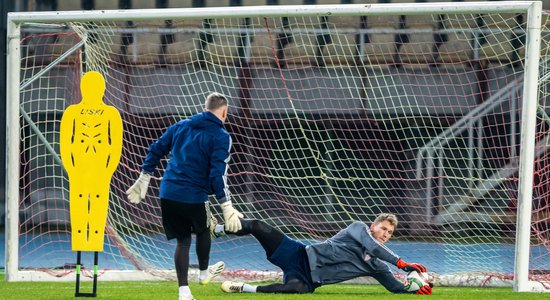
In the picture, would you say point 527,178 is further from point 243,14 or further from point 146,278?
point 146,278

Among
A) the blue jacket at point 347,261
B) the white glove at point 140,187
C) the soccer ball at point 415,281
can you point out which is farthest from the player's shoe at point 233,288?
the soccer ball at point 415,281

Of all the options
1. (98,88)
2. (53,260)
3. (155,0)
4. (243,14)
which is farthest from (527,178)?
(155,0)

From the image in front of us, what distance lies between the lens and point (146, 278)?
8617mm

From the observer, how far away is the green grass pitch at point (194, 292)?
7.11 meters

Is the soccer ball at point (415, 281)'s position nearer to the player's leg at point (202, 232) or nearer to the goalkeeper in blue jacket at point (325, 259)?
the goalkeeper in blue jacket at point (325, 259)

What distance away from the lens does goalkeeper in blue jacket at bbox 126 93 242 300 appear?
640cm

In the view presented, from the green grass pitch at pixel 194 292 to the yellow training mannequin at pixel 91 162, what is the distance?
0.57 m

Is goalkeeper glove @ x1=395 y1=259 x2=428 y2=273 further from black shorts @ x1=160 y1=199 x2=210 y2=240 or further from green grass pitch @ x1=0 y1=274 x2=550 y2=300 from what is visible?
black shorts @ x1=160 y1=199 x2=210 y2=240

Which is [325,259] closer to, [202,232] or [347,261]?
[347,261]

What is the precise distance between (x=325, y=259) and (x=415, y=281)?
23.5 inches

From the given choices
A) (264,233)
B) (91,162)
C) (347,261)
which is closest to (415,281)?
(347,261)

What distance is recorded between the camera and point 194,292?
7.57 m

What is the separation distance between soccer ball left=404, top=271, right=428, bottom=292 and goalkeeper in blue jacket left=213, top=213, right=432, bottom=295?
3 centimetres

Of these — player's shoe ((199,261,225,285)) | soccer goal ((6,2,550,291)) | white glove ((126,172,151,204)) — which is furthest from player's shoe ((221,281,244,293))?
soccer goal ((6,2,550,291))
